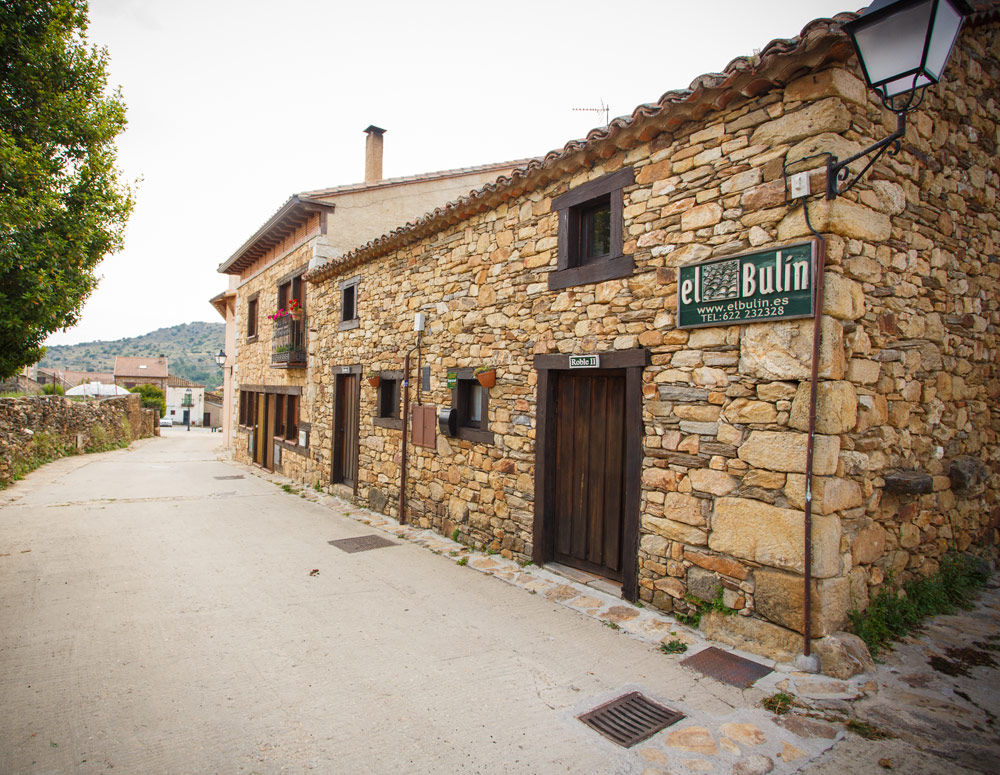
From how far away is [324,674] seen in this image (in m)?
3.39

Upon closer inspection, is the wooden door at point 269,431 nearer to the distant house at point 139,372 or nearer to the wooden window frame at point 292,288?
the wooden window frame at point 292,288

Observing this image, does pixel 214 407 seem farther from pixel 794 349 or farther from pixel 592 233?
pixel 794 349

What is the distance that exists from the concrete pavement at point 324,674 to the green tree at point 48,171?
282 cm

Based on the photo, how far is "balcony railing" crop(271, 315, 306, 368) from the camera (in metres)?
11.3

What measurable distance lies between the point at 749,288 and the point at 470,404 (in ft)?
12.5

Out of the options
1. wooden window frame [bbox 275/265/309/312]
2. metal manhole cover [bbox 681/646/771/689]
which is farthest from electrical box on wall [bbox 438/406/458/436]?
wooden window frame [bbox 275/265/309/312]

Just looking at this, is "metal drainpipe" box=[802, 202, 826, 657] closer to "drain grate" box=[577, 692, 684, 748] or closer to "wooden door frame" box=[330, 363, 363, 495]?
"drain grate" box=[577, 692, 684, 748]

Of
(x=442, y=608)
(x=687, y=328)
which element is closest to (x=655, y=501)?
(x=687, y=328)

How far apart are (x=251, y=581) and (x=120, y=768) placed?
9.06ft

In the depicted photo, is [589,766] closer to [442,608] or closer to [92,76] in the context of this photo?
[442,608]

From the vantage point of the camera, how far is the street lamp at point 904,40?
2631 mm

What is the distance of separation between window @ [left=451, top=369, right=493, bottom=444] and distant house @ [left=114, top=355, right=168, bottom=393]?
5005 centimetres

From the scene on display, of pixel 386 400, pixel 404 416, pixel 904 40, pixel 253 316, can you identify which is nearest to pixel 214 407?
pixel 253 316

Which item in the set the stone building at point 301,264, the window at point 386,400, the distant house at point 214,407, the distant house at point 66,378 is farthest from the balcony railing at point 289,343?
the distant house at point 214,407
